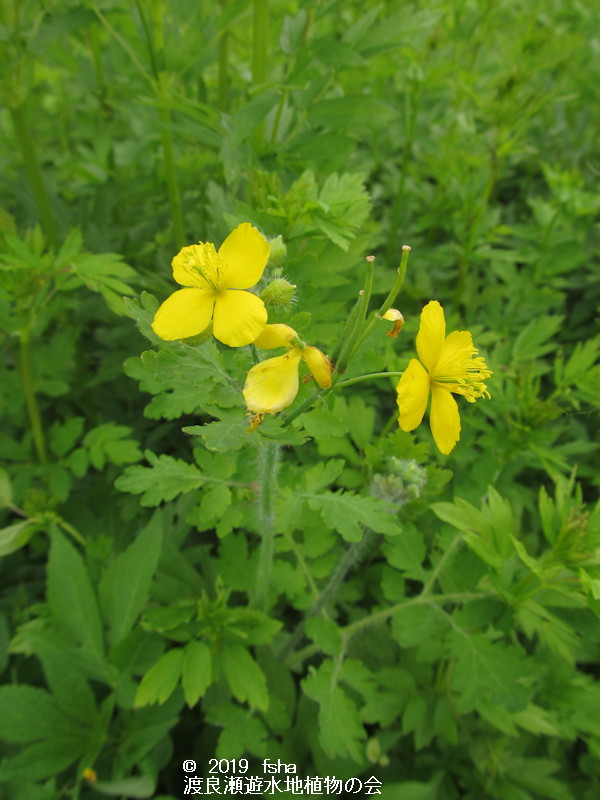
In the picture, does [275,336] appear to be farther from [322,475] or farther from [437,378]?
[322,475]

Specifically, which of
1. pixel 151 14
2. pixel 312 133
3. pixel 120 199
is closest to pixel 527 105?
pixel 312 133

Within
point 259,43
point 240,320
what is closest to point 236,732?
point 240,320

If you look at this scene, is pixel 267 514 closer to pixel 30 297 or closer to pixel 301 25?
pixel 30 297

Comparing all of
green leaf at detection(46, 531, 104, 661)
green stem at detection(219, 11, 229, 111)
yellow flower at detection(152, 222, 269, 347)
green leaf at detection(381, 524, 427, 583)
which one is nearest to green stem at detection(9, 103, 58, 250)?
green stem at detection(219, 11, 229, 111)

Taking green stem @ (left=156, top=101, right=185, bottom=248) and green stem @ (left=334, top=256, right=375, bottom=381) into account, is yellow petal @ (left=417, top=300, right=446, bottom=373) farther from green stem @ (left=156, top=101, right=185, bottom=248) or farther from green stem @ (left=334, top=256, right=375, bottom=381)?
green stem @ (left=156, top=101, right=185, bottom=248)

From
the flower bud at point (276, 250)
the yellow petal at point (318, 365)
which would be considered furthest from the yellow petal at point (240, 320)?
the flower bud at point (276, 250)

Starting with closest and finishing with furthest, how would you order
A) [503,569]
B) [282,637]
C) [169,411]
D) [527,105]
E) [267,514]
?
1. [169,411]
2. [267,514]
3. [503,569]
4. [282,637]
5. [527,105]
